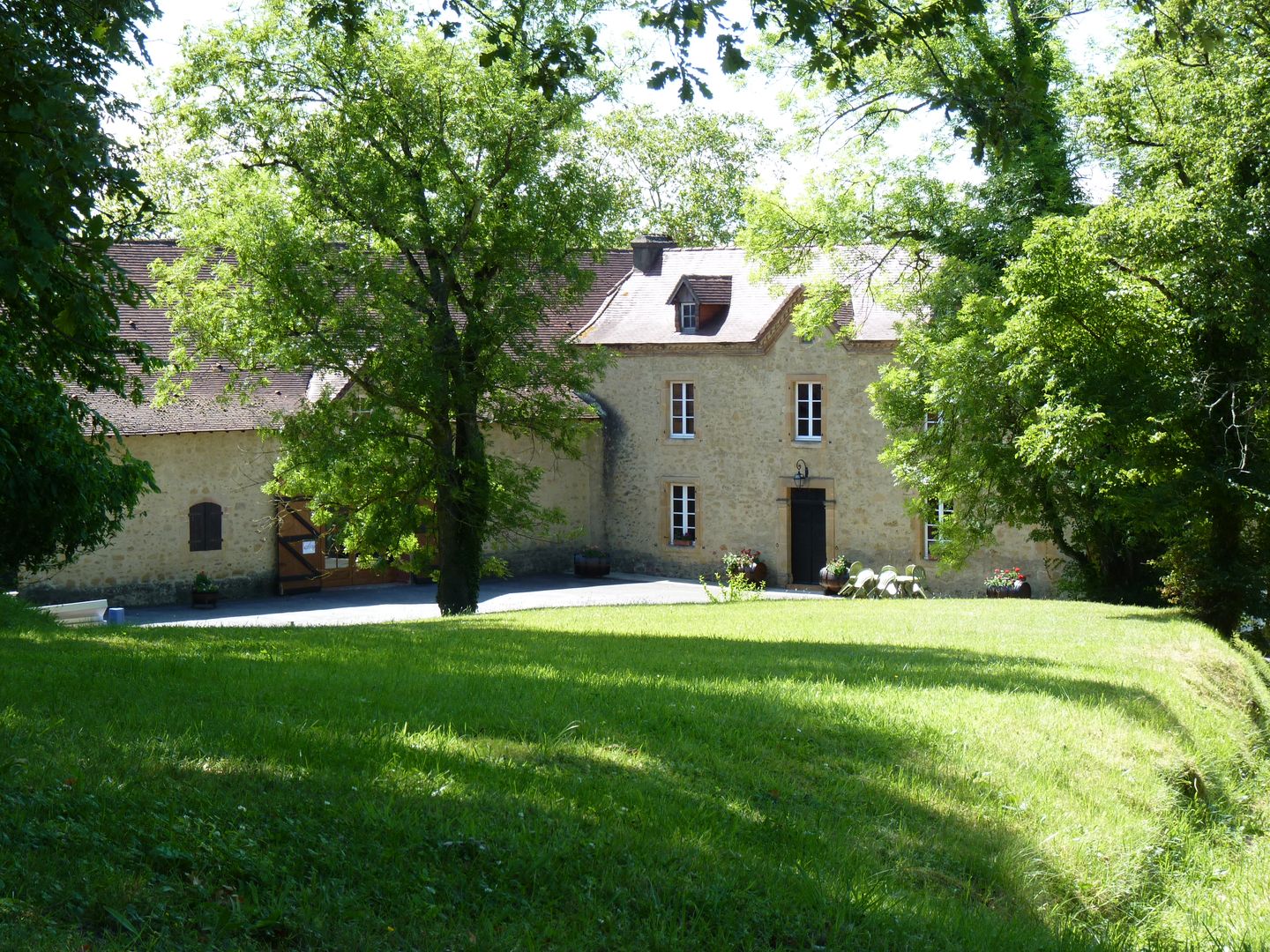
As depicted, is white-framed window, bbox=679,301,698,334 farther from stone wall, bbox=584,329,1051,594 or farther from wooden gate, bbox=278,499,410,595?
wooden gate, bbox=278,499,410,595

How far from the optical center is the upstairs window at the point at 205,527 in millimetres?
27578

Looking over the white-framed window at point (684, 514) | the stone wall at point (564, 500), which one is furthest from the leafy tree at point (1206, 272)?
the stone wall at point (564, 500)

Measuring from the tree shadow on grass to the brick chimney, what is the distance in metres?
28.6

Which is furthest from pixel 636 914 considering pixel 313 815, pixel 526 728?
pixel 526 728

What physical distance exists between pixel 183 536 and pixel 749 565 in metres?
13.7

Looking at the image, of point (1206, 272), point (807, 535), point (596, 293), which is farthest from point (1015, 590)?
point (596, 293)

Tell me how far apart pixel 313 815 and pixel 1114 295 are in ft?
47.5

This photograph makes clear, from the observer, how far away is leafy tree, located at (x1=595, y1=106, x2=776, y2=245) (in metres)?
52.6

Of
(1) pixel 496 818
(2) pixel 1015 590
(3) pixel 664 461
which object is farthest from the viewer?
(3) pixel 664 461

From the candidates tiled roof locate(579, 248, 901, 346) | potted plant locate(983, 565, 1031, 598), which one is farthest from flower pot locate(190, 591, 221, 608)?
potted plant locate(983, 565, 1031, 598)

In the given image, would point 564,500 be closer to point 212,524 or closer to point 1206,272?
point 212,524

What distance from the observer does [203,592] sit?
27.1 meters

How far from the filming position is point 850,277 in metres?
26.0

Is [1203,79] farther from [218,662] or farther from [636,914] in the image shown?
[636,914]
